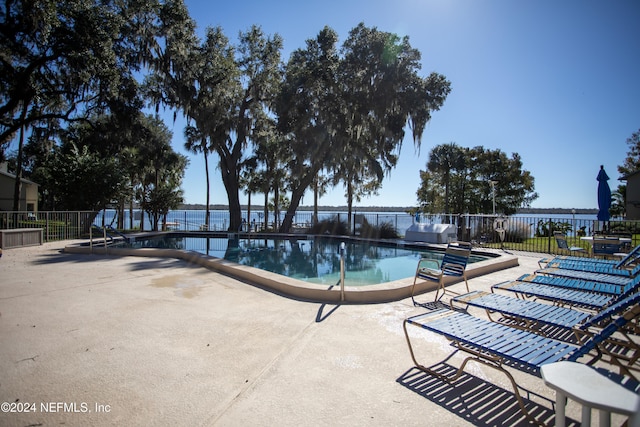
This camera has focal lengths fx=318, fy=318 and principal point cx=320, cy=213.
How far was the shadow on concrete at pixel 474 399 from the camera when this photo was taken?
2.10 metres

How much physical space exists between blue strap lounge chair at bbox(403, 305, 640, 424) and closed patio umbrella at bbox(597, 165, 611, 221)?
7.17 metres

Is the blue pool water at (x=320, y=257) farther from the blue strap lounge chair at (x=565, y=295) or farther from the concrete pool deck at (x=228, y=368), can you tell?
the blue strap lounge chair at (x=565, y=295)

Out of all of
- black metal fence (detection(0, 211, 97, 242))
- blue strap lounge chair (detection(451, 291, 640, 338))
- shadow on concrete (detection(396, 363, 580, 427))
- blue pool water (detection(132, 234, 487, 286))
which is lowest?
blue pool water (detection(132, 234, 487, 286))

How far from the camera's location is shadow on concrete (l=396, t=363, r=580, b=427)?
6.90 ft

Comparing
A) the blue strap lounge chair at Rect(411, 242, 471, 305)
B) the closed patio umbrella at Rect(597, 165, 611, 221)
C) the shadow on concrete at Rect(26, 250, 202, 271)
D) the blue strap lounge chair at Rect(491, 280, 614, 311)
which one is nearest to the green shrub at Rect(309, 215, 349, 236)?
the shadow on concrete at Rect(26, 250, 202, 271)

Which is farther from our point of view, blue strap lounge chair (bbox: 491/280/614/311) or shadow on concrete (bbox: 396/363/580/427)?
blue strap lounge chair (bbox: 491/280/614/311)

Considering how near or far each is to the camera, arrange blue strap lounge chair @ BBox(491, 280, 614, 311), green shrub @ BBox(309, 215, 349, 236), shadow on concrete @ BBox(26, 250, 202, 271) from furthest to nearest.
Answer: green shrub @ BBox(309, 215, 349, 236), shadow on concrete @ BBox(26, 250, 202, 271), blue strap lounge chair @ BBox(491, 280, 614, 311)

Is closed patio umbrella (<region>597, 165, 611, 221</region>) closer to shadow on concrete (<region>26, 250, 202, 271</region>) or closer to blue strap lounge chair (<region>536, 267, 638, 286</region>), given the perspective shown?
blue strap lounge chair (<region>536, 267, 638, 286</region>)

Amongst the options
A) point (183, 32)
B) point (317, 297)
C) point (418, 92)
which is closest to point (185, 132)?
point (183, 32)

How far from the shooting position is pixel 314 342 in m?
3.24

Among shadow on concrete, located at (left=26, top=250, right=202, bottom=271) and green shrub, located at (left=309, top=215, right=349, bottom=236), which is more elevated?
green shrub, located at (left=309, top=215, right=349, bottom=236)

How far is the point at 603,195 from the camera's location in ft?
→ 26.5

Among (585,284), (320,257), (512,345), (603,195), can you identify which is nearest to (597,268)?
(585,284)

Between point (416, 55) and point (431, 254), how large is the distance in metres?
10.5
